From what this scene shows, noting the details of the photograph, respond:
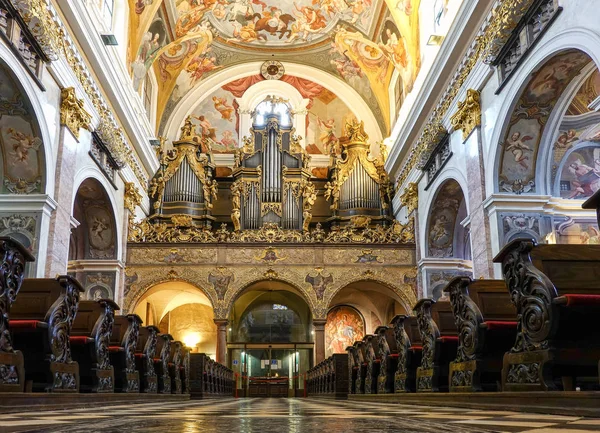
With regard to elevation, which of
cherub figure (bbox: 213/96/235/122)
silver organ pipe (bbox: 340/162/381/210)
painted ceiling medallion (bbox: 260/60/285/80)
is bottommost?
silver organ pipe (bbox: 340/162/381/210)

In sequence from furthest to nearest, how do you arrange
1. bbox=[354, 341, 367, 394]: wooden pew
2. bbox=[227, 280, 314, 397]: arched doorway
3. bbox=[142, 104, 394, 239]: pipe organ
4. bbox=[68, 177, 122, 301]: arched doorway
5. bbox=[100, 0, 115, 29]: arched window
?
bbox=[227, 280, 314, 397]: arched doorway → bbox=[142, 104, 394, 239]: pipe organ → bbox=[68, 177, 122, 301]: arched doorway → bbox=[100, 0, 115, 29]: arched window → bbox=[354, 341, 367, 394]: wooden pew

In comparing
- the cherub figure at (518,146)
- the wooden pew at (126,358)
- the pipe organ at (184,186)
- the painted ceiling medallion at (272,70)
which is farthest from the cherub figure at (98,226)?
the cherub figure at (518,146)

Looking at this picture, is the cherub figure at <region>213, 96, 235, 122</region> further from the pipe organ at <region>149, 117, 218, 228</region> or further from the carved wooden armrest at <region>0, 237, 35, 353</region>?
the carved wooden armrest at <region>0, 237, 35, 353</region>

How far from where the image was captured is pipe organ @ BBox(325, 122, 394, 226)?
19312mm

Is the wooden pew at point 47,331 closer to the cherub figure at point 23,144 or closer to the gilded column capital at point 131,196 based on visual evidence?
the cherub figure at point 23,144

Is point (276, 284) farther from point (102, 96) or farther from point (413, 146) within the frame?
point (102, 96)

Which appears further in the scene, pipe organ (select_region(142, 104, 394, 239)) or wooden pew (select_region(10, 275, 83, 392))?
pipe organ (select_region(142, 104, 394, 239))

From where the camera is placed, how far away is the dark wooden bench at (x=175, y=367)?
9922mm

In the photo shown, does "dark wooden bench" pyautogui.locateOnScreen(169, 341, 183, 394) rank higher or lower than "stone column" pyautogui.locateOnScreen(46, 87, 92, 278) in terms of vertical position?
lower

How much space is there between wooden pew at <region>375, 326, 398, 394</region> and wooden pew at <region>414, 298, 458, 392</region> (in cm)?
142

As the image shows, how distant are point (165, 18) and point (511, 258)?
624 inches

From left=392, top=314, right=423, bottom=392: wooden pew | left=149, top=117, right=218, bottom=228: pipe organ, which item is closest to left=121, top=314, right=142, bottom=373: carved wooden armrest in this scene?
left=392, top=314, right=423, bottom=392: wooden pew

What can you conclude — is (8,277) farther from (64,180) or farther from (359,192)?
(359,192)

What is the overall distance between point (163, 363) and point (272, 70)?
15.6 metres
